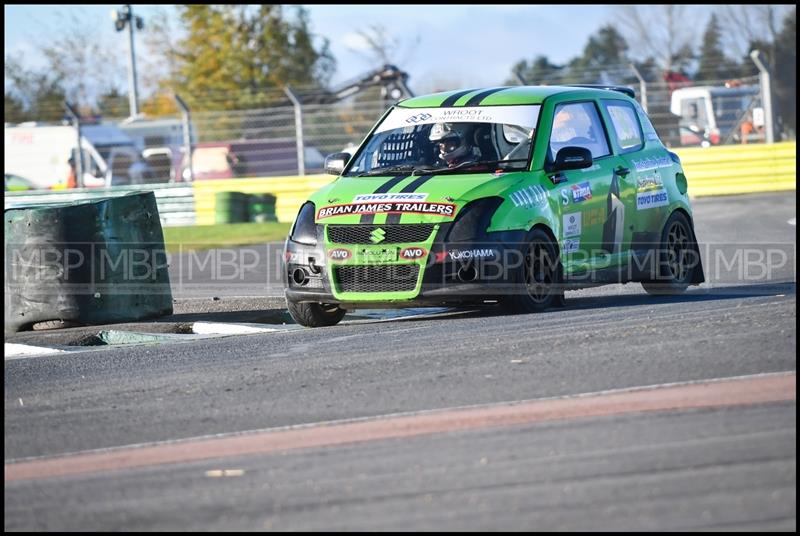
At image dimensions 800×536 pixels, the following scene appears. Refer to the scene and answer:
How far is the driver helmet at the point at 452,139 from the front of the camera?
384 inches

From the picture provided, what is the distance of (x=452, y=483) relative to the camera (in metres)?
4.74

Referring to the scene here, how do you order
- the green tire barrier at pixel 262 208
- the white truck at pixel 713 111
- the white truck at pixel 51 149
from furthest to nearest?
the white truck at pixel 51 149
the white truck at pixel 713 111
the green tire barrier at pixel 262 208

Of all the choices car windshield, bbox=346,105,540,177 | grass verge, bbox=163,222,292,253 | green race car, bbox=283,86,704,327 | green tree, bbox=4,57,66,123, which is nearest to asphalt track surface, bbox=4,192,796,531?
green race car, bbox=283,86,704,327

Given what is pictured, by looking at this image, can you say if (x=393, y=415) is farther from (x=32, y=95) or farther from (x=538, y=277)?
(x=32, y=95)

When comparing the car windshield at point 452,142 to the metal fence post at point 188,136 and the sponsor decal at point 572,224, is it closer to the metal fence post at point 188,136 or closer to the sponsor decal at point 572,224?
the sponsor decal at point 572,224

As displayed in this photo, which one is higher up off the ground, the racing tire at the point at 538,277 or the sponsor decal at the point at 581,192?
the sponsor decal at the point at 581,192

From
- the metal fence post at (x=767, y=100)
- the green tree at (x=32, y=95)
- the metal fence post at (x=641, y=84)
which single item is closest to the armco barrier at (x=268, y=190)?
the metal fence post at (x=641, y=84)

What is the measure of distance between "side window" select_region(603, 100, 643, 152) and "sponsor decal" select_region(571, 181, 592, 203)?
0.81 m

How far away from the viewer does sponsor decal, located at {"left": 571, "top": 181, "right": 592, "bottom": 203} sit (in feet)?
31.8

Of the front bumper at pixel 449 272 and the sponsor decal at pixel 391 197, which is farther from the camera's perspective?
the sponsor decal at pixel 391 197

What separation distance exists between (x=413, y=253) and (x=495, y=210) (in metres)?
0.63

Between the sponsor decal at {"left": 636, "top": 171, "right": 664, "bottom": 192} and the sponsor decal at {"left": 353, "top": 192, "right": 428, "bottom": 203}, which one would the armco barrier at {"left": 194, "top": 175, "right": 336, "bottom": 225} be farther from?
the sponsor decal at {"left": 353, "top": 192, "right": 428, "bottom": 203}

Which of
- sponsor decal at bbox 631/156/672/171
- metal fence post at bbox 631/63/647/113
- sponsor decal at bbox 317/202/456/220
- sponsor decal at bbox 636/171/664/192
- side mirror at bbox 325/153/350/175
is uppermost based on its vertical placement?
metal fence post at bbox 631/63/647/113

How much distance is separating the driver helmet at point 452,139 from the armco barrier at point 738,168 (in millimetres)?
16507
